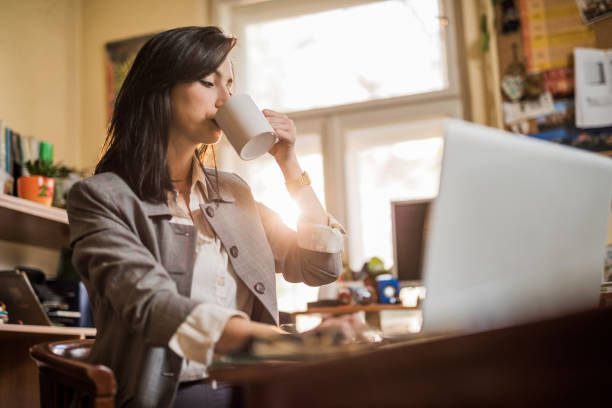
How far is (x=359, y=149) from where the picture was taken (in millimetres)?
3025

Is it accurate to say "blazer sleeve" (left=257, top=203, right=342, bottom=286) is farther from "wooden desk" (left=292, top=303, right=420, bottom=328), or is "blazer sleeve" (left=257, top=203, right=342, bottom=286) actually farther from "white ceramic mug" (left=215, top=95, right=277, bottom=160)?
"wooden desk" (left=292, top=303, right=420, bottom=328)

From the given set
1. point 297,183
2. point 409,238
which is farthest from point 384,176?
point 297,183

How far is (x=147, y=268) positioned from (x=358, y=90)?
2335mm

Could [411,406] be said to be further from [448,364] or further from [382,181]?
[382,181]

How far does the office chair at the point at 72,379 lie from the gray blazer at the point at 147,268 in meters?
0.06

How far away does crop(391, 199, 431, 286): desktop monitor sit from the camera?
2.48 m

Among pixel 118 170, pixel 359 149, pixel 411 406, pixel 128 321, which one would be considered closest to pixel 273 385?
pixel 411 406

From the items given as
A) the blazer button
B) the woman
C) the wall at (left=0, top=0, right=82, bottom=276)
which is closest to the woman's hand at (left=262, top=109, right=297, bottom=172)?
the woman

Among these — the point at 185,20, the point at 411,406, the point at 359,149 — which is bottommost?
the point at 411,406

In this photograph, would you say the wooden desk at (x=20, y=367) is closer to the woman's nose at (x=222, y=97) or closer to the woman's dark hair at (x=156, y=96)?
the woman's dark hair at (x=156, y=96)

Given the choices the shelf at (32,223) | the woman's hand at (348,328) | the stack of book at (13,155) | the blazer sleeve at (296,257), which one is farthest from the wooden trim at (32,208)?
the woman's hand at (348,328)

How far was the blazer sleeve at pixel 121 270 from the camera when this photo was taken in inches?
28.8

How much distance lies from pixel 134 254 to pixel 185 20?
8.26 feet

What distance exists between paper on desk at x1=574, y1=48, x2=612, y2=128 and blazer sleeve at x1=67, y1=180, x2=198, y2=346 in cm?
219
